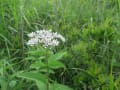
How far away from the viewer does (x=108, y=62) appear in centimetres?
189

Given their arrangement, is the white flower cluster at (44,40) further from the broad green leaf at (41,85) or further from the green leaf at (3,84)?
the green leaf at (3,84)

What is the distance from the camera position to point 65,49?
1952mm

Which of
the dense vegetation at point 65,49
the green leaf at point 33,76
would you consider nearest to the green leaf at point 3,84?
the dense vegetation at point 65,49

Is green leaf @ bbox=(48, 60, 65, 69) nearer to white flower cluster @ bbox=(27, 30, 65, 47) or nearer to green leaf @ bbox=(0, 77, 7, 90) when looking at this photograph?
white flower cluster @ bbox=(27, 30, 65, 47)

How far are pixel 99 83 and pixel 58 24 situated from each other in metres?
0.73

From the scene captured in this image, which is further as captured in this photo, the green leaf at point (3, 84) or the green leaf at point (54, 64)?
the green leaf at point (3, 84)

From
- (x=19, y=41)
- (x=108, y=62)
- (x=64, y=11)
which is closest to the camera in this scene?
(x=108, y=62)

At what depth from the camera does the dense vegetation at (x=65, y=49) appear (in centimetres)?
157

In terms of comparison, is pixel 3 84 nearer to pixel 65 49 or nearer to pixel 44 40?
pixel 44 40

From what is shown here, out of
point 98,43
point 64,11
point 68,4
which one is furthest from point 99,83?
point 68,4

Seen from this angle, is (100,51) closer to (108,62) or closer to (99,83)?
(108,62)

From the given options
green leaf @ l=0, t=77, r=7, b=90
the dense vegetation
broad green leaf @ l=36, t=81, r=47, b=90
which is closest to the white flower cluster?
the dense vegetation

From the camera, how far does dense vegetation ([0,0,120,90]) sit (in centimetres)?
157

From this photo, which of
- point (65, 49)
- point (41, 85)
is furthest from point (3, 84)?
point (65, 49)
